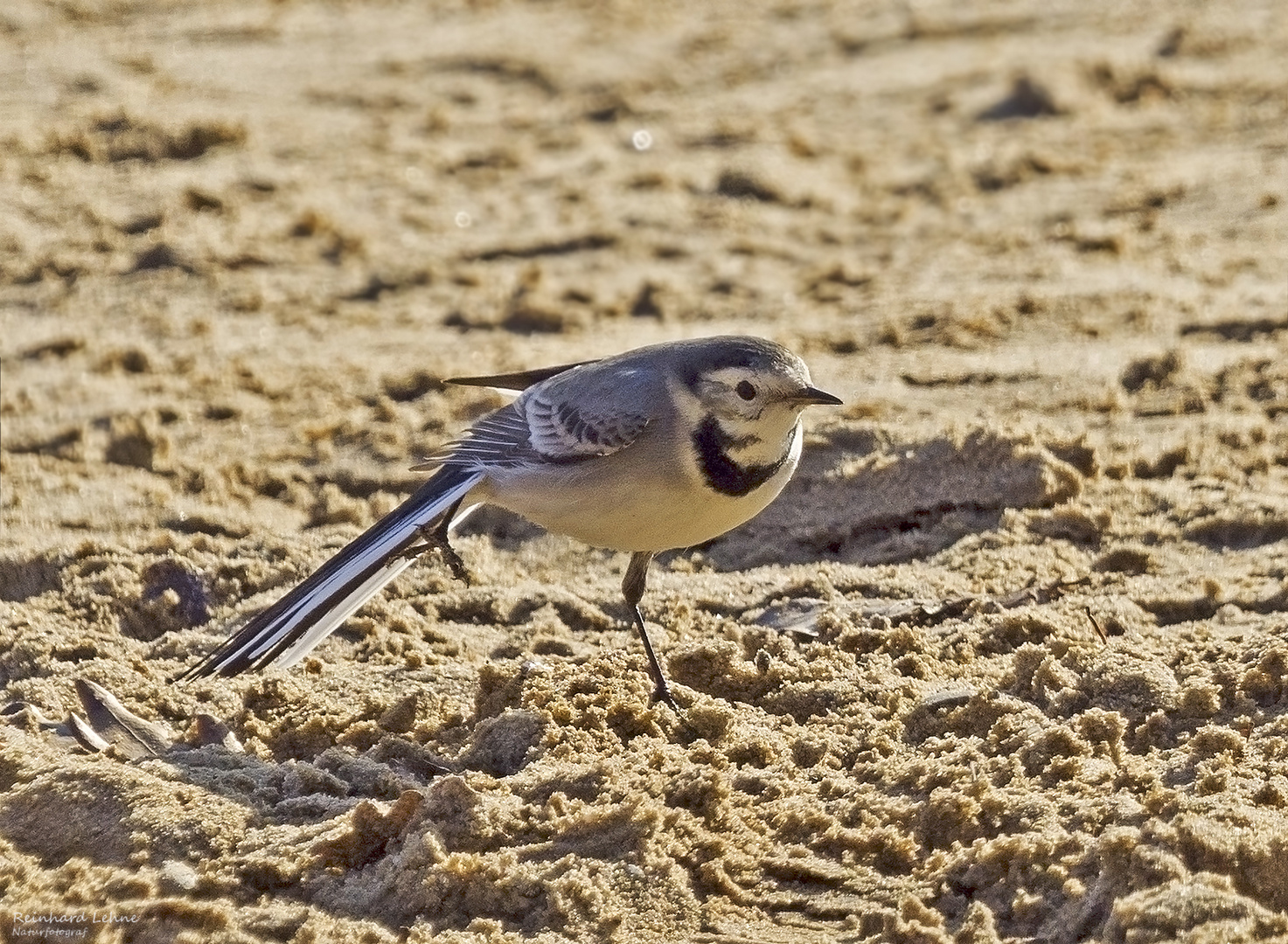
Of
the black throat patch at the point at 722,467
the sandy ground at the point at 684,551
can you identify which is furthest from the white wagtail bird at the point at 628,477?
the sandy ground at the point at 684,551

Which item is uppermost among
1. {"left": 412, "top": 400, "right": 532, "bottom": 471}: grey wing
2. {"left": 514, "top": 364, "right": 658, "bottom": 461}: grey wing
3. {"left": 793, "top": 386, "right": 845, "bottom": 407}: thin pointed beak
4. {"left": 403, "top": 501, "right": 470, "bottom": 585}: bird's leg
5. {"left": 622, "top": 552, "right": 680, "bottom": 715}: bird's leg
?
{"left": 793, "top": 386, "right": 845, "bottom": 407}: thin pointed beak

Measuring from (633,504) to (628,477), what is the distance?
0.10 metres

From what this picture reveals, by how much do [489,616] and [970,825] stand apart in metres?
2.31

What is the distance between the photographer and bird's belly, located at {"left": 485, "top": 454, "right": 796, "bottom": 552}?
5.80 m

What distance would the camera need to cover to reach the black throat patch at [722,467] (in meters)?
5.82

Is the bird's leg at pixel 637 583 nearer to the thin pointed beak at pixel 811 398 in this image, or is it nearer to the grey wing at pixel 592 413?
the grey wing at pixel 592 413

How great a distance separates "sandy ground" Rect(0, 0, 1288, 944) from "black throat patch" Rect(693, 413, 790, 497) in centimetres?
55

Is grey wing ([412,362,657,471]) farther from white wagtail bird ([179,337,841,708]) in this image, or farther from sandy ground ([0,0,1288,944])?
sandy ground ([0,0,1288,944])

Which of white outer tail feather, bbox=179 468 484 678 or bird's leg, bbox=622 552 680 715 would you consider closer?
white outer tail feather, bbox=179 468 484 678

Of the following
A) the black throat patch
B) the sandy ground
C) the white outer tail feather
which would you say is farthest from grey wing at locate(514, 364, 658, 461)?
the sandy ground

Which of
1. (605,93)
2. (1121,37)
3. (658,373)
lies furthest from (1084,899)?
(1121,37)

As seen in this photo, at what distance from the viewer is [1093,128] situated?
12.1m

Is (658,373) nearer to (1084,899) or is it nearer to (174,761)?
(174,761)

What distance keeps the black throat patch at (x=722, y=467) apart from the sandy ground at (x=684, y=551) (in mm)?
552
